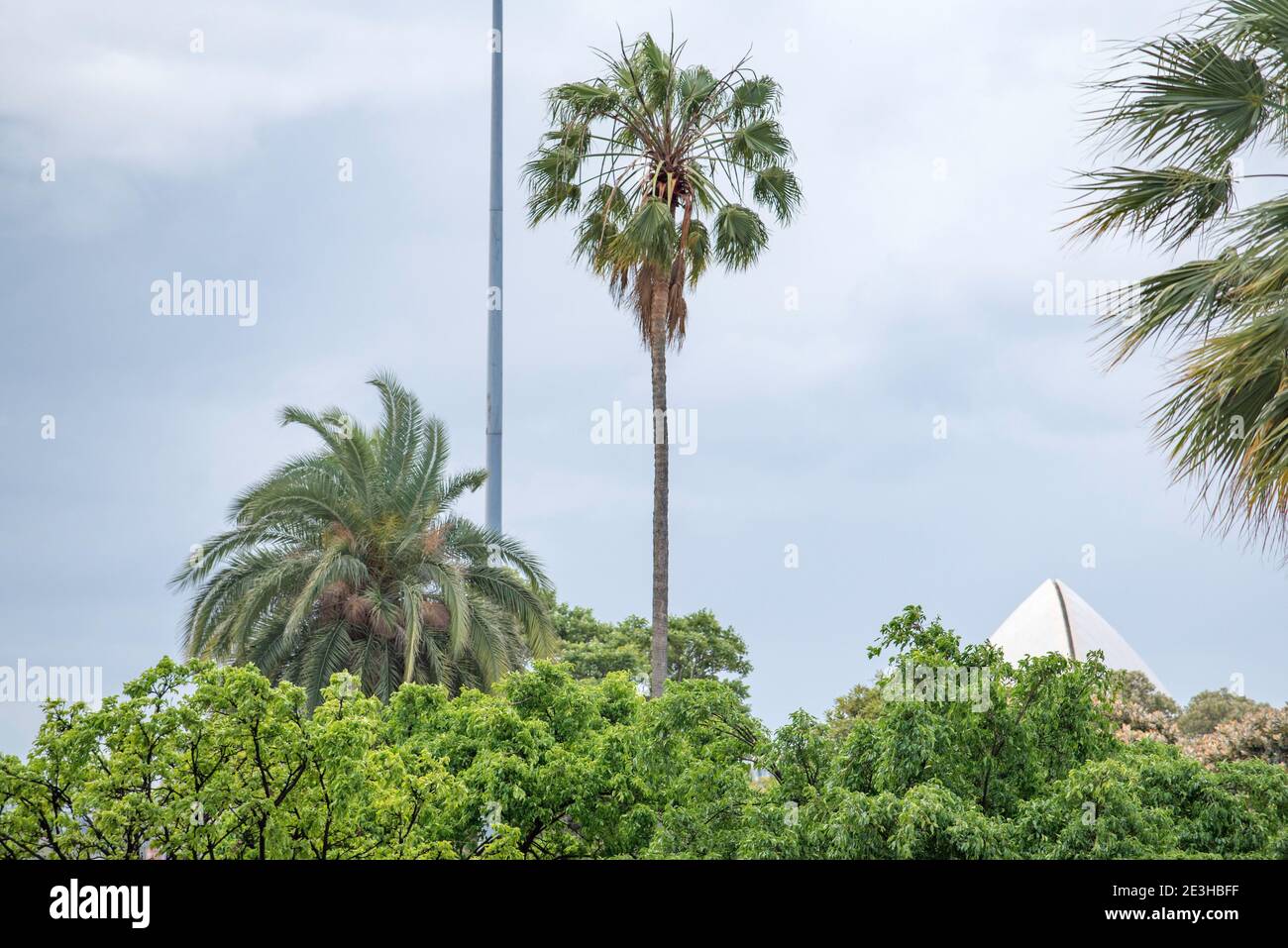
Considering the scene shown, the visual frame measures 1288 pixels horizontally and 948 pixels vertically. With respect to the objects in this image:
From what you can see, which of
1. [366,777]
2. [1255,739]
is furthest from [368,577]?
[1255,739]

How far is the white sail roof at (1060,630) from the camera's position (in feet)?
139

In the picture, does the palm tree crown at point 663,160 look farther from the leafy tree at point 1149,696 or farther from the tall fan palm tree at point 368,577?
the leafy tree at point 1149,696

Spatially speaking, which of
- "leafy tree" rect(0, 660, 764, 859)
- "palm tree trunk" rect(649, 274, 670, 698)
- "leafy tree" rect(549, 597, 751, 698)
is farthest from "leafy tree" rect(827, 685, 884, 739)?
"leafy tree" rect(0, 660, 764, 859)

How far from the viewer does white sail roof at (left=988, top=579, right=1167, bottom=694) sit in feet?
139

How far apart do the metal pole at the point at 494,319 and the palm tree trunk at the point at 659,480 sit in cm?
286

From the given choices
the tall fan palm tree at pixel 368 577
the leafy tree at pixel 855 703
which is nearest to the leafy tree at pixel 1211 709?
the leafy tree at pixel 855 703

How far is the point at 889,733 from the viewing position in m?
9.09

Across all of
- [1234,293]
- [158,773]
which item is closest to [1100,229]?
[1234,293]

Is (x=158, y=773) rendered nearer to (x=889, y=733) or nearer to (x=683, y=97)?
(x=889, y=733)

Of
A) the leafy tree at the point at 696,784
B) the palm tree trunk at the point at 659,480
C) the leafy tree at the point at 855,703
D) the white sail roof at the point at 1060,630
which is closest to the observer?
the leafy tree at the point at 696,784

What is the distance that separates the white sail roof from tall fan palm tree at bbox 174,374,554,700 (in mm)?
26407

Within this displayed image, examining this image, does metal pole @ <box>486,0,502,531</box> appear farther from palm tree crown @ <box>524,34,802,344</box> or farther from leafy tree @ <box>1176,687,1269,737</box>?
leafy tree @ <box>1176,687,1269,737</box>

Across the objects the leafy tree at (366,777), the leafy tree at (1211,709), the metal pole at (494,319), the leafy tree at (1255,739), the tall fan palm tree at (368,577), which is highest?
the metal pole at (494,319)
